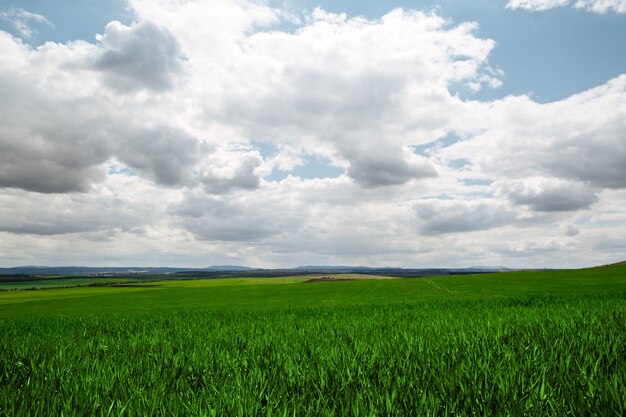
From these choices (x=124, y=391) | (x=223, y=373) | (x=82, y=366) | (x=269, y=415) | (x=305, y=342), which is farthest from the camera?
(x=305, y=342)

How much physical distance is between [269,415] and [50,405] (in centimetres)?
270

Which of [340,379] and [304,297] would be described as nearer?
[340,379]

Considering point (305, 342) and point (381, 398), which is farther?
point (305, 342)

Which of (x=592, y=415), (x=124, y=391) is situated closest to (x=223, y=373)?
(x=124, y=391)

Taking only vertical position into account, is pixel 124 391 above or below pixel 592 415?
below

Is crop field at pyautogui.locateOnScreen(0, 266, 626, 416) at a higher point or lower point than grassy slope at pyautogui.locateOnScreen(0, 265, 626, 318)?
higher

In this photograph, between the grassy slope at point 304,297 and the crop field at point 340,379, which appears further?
the grassy slope at point 304,297

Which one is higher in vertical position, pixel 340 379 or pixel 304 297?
pixel 340 379

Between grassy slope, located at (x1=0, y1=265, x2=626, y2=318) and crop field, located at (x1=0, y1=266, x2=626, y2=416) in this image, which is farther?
grassy slope, located at (x1=0, y1=265, x2=626, y2=318)

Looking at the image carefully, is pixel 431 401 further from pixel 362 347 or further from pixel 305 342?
pixel 305 342

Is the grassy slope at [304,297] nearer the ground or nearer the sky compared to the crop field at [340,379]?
nearer the ground

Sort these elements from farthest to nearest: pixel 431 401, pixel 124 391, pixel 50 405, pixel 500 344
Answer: pixel 500 344 < pixel 124 391 < pixel 50 405 < pixel 431 401

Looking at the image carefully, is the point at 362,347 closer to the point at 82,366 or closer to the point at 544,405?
the point at 544,405

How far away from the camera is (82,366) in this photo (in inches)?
219
